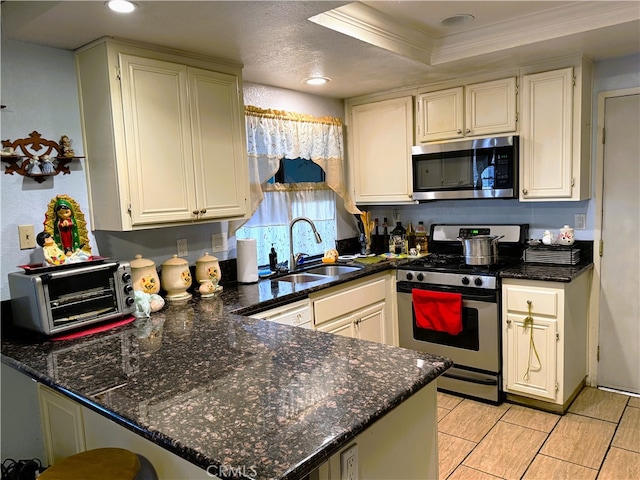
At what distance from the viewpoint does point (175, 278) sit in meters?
2.53

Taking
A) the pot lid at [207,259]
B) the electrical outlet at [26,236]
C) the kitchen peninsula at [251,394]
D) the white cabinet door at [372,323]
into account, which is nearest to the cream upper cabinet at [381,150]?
the white cabinet door at [372,323]

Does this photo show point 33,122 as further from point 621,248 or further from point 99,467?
point 621,248

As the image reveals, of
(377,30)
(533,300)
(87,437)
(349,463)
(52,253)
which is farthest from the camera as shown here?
(533,300)

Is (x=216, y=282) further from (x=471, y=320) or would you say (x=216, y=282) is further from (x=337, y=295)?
(x=471, y=320)

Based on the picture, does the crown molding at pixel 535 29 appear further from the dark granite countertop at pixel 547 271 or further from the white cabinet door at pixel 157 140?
the white cabinet door at pixel 157 140

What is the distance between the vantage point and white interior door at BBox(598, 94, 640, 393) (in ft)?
10.1

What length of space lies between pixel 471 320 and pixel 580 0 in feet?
6.45

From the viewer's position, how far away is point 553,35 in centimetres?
260

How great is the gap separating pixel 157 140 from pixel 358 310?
1.68 meters

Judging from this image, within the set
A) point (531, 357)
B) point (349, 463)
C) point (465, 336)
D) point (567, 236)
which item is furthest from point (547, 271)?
point (349, 463)

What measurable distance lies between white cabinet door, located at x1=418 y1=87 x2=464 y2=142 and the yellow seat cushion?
2923 millimetres

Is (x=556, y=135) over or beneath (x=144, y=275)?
over

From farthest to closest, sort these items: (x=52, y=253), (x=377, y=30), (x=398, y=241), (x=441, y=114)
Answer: (x=398, y=241)
(x=441, y=114)
(x=377, y=30)
(x=52, y=253)

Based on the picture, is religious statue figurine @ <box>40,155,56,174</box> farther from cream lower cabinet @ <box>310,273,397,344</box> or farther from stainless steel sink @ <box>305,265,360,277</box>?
stainless steel sink @ <box>305,265,360,277</box>
